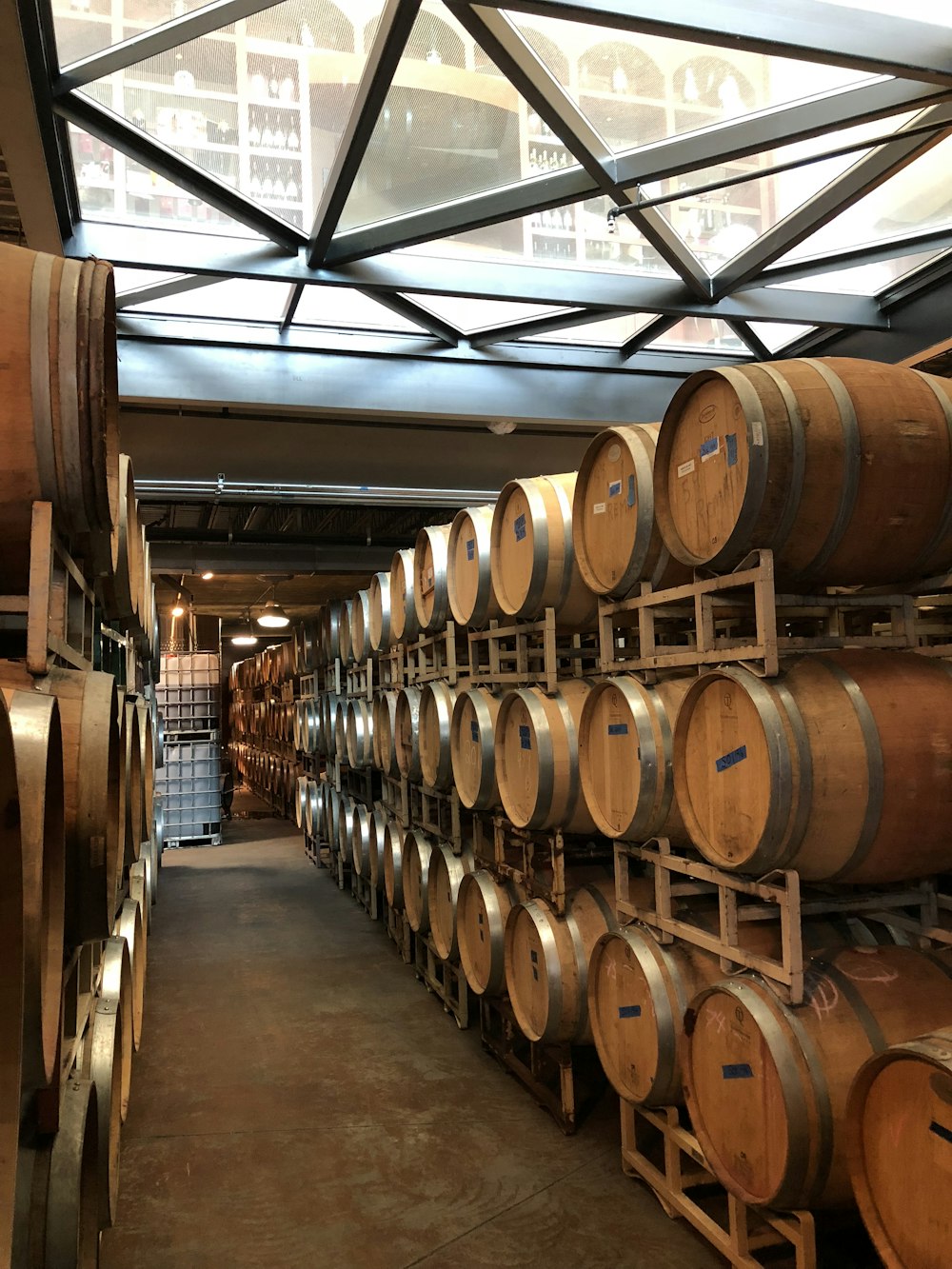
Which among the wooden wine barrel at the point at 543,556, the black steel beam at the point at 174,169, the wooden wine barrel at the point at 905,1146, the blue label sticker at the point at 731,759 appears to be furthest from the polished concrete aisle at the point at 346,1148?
the black steel beam at the point at 174,169

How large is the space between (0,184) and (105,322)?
2689 millimetres

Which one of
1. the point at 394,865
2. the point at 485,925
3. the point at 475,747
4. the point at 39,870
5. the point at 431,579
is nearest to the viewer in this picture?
the point at 39,870

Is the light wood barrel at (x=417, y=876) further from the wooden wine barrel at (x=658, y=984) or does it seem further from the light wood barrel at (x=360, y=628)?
the wooden wine barrel at (x=658, y=984)

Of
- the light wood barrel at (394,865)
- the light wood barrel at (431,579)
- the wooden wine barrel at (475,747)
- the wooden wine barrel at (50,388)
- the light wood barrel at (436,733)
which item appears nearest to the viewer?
the wooden wine barrel at (50,388)

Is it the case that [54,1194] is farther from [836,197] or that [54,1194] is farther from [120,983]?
[836,197]

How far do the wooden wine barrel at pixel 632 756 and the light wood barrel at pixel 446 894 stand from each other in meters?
1.91

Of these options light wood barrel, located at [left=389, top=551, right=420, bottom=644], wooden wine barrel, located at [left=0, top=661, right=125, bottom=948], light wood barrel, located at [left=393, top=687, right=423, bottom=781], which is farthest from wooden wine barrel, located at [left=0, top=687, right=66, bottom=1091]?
light wood barrel, located at [left=389, top=551, right=420, bottom=644]

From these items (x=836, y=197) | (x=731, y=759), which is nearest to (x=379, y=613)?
(x=836, y=197)

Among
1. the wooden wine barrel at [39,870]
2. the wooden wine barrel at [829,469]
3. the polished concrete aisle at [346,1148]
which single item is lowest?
the polished concrete aisle at [346,1148]

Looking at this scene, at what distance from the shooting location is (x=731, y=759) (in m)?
3.35

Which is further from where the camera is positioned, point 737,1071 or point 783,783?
point 737,1071

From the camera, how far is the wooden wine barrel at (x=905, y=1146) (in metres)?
2.14

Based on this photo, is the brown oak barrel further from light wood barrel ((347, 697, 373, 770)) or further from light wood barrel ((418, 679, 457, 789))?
light wood barrel ((347, 697, 373, 770))

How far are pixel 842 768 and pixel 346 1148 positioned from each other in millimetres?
3261
